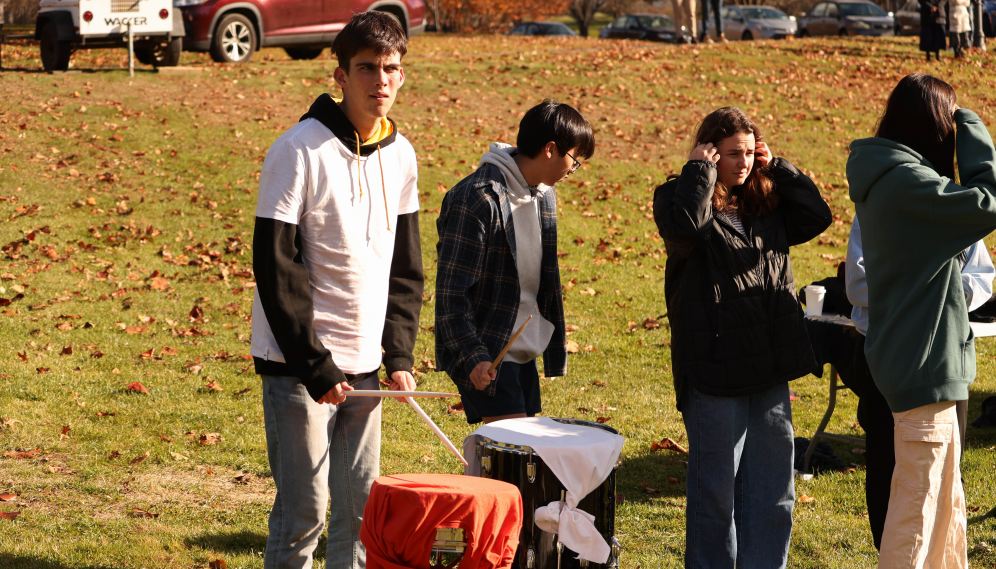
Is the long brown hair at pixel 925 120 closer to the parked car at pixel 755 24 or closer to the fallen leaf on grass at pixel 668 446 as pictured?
the fallen leaf on grass at pixel 668 446

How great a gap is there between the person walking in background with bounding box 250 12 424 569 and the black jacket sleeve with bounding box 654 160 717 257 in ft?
3.38

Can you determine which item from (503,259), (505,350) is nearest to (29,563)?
(505,350)

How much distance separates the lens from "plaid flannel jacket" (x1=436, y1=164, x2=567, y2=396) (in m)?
3.68

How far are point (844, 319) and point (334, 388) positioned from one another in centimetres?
335

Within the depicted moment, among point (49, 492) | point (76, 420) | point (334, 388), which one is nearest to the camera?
point (334, 388)

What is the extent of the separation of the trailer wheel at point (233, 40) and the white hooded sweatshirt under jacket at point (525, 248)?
517 inches

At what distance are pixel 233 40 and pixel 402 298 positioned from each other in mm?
13848

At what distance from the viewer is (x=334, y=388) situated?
2.95m

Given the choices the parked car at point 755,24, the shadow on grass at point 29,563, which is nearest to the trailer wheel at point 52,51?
the shadow on grass at point 29,563

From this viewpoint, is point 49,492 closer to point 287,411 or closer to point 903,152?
point 287,411

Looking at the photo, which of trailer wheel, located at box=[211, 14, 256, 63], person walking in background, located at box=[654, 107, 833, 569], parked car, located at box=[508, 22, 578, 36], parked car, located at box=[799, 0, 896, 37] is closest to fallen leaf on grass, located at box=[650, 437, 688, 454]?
person walking in background, located at box=[654, 107, 833, 569]

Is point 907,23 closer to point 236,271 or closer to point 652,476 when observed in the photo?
point 236,271

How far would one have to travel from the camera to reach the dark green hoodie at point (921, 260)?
3.24 meters

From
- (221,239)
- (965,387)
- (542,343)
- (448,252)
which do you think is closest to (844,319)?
(965,387)
